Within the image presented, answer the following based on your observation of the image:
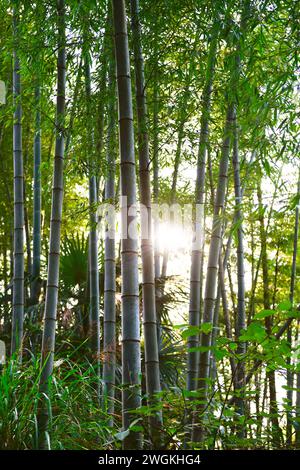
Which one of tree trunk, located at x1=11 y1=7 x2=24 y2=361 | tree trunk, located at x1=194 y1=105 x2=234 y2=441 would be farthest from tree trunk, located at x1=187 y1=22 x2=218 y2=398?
tree trunk, located at x1=11 y1=7 x2=24 y2=361

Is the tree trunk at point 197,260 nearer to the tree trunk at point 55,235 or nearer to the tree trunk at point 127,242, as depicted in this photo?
the tree trunk at point 127,242

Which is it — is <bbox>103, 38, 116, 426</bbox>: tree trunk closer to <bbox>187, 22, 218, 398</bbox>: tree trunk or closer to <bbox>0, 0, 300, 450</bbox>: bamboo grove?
<bbox>0, 0, 300, 450</bbox>: bamboo grove

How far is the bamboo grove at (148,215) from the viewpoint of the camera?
2750 mm

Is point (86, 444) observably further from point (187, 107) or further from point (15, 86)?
point (15, 86)

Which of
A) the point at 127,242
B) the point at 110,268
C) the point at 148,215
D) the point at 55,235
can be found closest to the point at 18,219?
the point at 110,268

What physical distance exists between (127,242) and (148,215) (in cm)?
32

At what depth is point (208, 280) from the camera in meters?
3.36

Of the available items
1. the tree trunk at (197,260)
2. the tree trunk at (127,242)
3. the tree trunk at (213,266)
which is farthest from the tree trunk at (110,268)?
the tree trunk at (127,242)

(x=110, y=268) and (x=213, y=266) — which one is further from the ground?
(x=110, y=268)

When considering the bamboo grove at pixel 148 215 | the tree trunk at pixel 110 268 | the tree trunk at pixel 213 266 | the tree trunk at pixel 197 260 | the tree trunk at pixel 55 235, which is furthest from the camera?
the tree trunk at pixel 110 268

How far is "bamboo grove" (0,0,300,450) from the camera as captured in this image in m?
2.75

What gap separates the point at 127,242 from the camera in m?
2.95

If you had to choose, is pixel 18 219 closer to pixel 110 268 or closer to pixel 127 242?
pixel 110 268

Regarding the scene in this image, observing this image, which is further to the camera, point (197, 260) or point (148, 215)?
point (197, 260)
